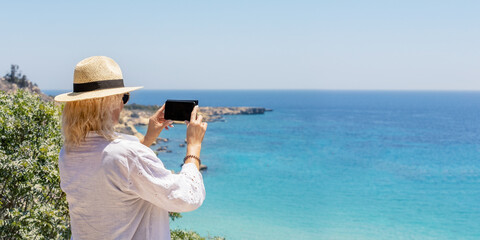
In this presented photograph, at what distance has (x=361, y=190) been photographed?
31281mm

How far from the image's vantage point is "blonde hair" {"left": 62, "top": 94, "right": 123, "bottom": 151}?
5.30ft

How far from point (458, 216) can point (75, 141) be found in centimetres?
2988

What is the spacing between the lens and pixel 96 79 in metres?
1.70

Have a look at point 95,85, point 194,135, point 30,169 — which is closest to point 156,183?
point 194,135

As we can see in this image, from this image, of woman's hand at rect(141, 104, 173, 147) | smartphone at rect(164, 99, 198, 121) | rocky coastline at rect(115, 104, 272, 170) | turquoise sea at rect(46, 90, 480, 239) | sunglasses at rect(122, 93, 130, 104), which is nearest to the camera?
sunglasses at rect(122, 93, 130, 104)

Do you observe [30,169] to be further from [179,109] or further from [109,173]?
[109,173]

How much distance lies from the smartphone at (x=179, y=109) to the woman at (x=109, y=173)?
0.32m

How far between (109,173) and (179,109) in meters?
0.62

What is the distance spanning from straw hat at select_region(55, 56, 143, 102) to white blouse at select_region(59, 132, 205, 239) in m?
0.20

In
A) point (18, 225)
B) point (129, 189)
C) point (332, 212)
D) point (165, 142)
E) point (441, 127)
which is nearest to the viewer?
point (129, 189)

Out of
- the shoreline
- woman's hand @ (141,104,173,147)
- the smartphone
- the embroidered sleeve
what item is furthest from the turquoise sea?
the embroidered sleeve

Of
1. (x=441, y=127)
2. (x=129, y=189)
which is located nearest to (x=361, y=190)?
(x=129, y=189)

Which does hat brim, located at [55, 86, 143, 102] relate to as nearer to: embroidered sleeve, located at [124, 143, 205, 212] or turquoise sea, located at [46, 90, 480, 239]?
embroidered sleeve, located at [124, 143, 205, 212]

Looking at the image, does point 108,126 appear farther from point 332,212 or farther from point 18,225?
point 332,212
